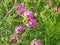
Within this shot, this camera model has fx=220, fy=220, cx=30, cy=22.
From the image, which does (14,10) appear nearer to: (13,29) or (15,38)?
(13,29)

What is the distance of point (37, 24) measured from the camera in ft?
6.21

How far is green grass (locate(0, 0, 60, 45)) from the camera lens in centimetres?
180

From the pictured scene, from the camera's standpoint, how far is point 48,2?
75.7 inches

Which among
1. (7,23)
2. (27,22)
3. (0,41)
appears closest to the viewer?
(27,22)

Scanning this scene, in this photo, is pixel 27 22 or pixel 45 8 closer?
pixel 27 22

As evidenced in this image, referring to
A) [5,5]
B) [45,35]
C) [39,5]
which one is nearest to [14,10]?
[5,5]

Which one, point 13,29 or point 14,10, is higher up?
point 14,10

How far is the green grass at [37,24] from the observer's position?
1.80 metres

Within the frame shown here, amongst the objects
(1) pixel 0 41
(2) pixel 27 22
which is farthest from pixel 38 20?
(1) pixel 0 41

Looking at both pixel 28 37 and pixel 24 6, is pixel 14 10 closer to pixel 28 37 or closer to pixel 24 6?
pixel 24 6

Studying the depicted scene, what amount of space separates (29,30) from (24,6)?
0.82 feet

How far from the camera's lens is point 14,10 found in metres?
2.01

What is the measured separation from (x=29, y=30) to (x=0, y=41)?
0.85 ft

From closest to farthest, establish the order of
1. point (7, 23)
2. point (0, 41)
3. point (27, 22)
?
point (27, 22), point (0, 41), point (7, 23)
